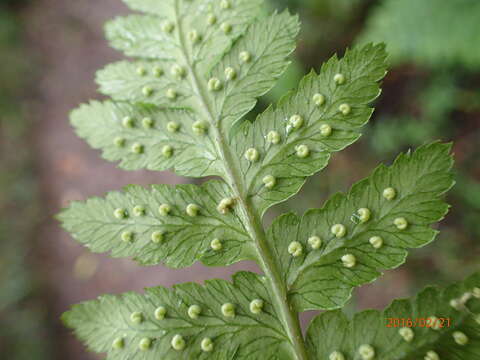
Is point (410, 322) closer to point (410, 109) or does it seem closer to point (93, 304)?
point (93, 304)

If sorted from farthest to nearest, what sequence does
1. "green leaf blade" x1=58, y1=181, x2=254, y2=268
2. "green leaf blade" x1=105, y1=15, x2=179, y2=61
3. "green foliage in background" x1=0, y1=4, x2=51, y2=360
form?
"green foliage in background" x1=0, y1=4, x2=51, y2=360 < "green leaf blade" x1=105, y1=15, x2=179, y2=61 < "green leaf blade" x1=58, y1=181, x2=254, y2=268

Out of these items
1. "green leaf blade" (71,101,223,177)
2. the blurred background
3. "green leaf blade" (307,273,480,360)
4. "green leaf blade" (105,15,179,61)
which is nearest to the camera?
"green leaf blade" (307,273,480,360)

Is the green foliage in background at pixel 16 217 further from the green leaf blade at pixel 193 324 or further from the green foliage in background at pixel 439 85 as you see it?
the green foliage in background at pixel 439 85

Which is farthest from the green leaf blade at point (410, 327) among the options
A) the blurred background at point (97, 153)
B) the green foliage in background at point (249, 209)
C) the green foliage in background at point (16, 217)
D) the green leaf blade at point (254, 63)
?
the green foliage in background at point (16, 217)

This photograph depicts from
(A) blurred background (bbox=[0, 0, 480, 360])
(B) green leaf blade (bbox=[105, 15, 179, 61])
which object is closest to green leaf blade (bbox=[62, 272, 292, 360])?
(B) green leaf blade (bbox=[105, 15, 179, 61])

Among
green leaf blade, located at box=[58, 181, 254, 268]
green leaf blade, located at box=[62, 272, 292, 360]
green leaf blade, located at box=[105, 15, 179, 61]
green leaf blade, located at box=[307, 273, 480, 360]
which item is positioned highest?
green leaf blade, located at box=[105, 15, 179, 61]

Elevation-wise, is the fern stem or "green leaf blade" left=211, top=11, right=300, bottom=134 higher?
"green leaf blade" left=211, top=11, right=300, bottom=134

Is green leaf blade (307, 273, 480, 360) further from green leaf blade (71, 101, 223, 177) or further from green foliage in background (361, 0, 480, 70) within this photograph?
green foliage in background (361, 0, 480, 70)

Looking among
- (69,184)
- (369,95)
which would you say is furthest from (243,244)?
(69,184)
